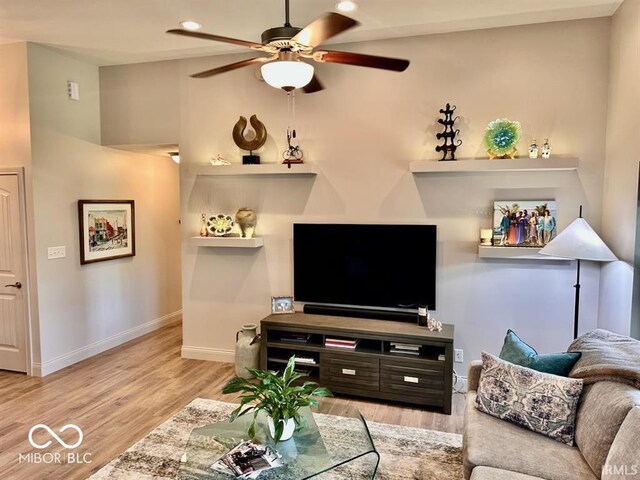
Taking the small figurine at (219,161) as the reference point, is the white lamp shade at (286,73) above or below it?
above

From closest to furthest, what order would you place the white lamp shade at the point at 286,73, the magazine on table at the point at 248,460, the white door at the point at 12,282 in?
the magazine on table at the point at 248,460
the white lamp shade at the point at 286,73
the white door at the point at 12,282

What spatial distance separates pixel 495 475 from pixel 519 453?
0.24m

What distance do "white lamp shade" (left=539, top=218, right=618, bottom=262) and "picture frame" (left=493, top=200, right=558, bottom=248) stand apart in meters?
0.41

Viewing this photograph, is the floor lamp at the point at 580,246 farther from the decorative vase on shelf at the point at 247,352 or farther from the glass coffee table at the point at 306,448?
the decorative vase on shelf at the point at 247,352

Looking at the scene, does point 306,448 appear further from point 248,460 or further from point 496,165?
point 496,165

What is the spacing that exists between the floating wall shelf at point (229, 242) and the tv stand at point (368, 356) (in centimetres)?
76

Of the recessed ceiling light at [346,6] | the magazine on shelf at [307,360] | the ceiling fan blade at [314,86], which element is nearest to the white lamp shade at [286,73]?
the ceiling fan blade at [314,86]

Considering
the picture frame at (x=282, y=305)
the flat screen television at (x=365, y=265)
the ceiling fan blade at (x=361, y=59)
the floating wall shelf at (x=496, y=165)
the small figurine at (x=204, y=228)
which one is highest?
the ceiling fan blade at (x=361, y=59)

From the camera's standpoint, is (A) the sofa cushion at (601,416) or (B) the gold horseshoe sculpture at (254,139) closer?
(A) the sofa cushion at (601,416)

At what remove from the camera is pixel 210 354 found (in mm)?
4758

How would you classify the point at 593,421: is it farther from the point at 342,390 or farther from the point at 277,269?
the point at 277,269

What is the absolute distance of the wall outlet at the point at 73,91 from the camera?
15.1 ft

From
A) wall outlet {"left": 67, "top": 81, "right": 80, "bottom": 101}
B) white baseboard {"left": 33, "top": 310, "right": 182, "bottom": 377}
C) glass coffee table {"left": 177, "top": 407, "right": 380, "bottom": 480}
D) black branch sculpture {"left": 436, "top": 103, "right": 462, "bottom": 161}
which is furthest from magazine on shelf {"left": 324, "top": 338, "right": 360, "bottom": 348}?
wall outlet {"left": 67, "top": 81, "right": 80, "bottom": 101}

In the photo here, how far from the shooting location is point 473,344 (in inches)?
157
